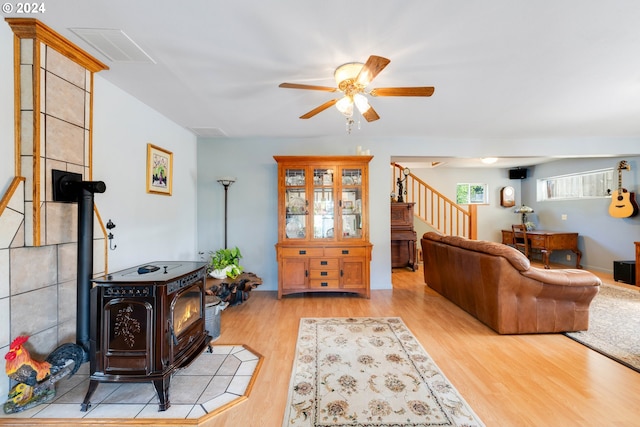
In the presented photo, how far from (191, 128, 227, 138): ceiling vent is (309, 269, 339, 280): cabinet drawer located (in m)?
2.41

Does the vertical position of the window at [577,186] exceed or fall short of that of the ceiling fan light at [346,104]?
it falls short

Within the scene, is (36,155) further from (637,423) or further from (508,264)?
(637,423)

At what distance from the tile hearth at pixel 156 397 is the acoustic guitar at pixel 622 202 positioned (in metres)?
6.59

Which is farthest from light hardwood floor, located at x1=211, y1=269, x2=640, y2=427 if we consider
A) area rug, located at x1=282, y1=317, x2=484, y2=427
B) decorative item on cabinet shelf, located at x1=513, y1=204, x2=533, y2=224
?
decorative item on cabinet shelf, located at x1=513, y1=204, x2=533, y2=224

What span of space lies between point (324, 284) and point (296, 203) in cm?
121

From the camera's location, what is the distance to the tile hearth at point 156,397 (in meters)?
1.65

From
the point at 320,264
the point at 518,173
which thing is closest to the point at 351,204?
the point at 320,264

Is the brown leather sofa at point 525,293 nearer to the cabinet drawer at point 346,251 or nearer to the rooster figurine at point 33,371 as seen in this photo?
the cabinet drawer at point 346,251

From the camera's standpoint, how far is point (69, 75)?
1.99 meters

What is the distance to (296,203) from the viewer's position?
155 inches

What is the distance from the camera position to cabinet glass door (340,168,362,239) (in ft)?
12.9

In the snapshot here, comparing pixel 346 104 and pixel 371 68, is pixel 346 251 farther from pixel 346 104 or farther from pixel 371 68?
pixel 371 68

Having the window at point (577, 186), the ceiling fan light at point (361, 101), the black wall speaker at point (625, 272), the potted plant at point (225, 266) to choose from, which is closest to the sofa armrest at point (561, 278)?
the ceiling fan light at point (361, 101)

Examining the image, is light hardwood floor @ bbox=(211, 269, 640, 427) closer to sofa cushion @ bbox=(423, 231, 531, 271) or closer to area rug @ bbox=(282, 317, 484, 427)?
area rug @ bbox=(282, 317, 484, 427)
